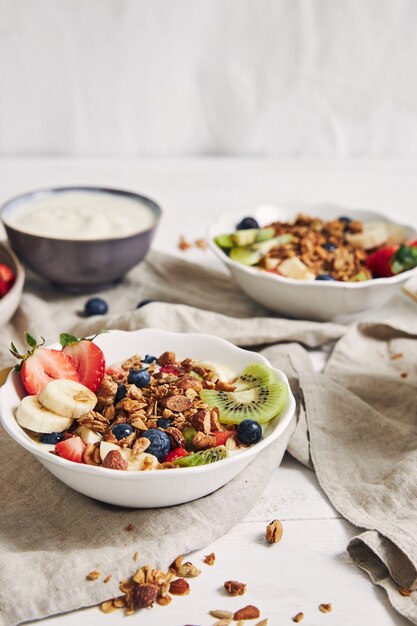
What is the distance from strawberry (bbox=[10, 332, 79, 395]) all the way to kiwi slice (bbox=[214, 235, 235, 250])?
3.50 feet

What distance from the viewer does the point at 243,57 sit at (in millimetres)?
4262

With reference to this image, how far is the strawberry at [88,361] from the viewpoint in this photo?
74.9 inches

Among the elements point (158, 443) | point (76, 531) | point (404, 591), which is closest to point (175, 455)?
point (158, 443)

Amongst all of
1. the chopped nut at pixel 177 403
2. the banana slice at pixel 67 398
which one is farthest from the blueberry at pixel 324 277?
the banana slice at pixel 67 398

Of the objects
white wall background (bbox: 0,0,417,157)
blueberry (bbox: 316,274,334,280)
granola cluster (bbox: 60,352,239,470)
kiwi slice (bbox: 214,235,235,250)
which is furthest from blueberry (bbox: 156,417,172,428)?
white wall background (bbox: 0,0,417,157)

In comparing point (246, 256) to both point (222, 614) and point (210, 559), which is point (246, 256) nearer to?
point (210, 559)

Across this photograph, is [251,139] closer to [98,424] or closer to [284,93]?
[284,93]

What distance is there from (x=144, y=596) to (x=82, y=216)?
1575mm

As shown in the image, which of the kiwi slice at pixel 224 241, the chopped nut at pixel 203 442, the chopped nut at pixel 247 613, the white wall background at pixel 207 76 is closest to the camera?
the chopped nut at pixel 247 613

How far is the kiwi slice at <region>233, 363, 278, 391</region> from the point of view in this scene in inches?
76.0

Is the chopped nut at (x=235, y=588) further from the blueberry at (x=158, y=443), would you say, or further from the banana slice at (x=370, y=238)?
the banana slice at (x=370, y=238)

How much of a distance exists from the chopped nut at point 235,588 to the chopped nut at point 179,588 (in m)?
0.08

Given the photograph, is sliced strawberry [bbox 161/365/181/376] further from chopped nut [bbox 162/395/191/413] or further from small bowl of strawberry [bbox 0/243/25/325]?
small bowl of strawberry [bbox 0/243/25/325]

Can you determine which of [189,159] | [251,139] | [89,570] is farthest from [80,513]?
[251,139]
